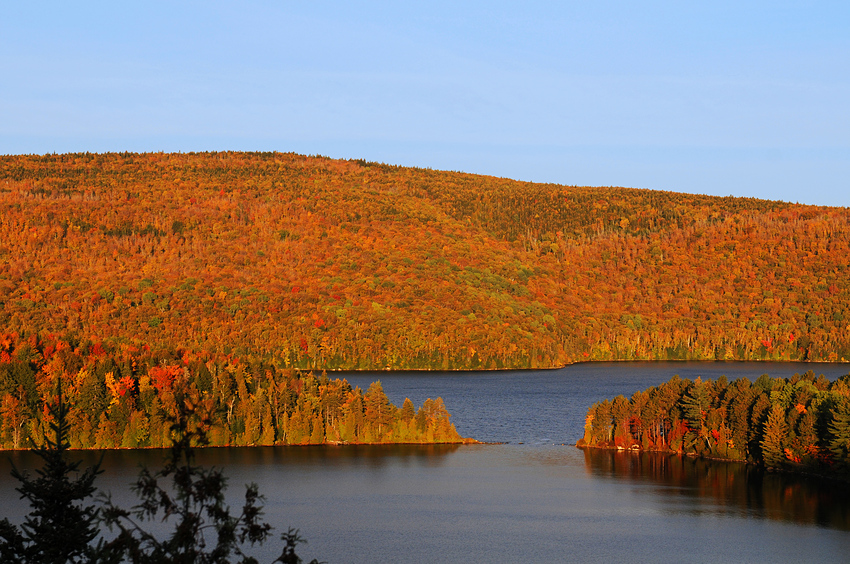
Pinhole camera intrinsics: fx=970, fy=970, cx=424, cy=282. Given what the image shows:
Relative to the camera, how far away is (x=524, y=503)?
88.7m

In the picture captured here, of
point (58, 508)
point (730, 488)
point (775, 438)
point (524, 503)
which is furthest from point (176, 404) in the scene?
point (58, 508)

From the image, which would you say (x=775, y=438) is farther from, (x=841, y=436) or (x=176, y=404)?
(x=176, y=404)

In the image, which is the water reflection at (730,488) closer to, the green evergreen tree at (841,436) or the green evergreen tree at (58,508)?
the green evergreen tree at (841,436)

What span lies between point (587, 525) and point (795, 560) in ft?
56.5

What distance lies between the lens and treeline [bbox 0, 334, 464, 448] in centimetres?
11281

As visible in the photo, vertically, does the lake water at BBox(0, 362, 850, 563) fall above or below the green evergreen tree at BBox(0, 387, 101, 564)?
below

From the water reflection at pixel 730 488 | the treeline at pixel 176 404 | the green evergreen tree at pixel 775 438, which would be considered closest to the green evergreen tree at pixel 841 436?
the water reflection at pixel 730 488

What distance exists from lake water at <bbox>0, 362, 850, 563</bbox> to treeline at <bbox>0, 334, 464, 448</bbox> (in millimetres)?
3411

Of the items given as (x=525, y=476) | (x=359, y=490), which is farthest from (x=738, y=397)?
(x=359, y=490)

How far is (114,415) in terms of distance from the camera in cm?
11412

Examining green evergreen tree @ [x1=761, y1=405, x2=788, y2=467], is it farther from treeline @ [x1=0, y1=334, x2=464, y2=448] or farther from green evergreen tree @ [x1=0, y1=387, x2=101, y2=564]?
green evergreen tree @ [x1=0, y1=387, x2=101, y2=564]

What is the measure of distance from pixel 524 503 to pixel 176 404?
4441 centimetres

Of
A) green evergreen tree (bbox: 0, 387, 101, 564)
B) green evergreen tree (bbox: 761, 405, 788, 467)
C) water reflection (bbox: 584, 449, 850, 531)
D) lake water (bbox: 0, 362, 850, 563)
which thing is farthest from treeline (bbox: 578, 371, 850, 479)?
green evergreen tree (bbox: 0, 387, 101, 564)

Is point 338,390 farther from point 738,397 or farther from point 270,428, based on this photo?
point 738,397
